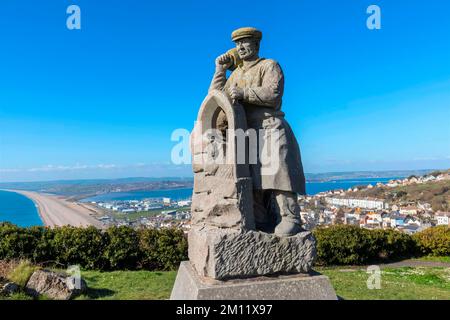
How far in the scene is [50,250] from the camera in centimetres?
1045

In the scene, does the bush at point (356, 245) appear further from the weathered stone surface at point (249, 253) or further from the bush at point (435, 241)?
the weathered stone surface at point (249, 253)

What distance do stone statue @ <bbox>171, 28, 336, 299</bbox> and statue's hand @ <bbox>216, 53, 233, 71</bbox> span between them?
181 millimetres

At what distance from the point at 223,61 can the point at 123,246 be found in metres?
7.97

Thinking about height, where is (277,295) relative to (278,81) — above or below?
below

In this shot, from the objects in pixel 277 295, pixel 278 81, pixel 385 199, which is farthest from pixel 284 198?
pixel 385 199

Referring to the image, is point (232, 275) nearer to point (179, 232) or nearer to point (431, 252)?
point (179, 232)

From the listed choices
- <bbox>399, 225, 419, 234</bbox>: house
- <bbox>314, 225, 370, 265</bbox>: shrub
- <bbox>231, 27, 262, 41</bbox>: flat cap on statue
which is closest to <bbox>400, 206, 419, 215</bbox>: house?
<bbox>399, 225, 419, 234</bbox>: house

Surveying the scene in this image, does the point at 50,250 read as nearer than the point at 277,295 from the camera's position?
No

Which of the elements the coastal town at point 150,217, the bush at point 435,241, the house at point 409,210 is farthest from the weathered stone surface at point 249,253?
the house at point 409,210

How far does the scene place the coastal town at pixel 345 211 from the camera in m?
12.5

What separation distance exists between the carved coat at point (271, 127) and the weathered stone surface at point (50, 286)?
5012 mm

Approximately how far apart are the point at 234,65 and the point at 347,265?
10289mm
